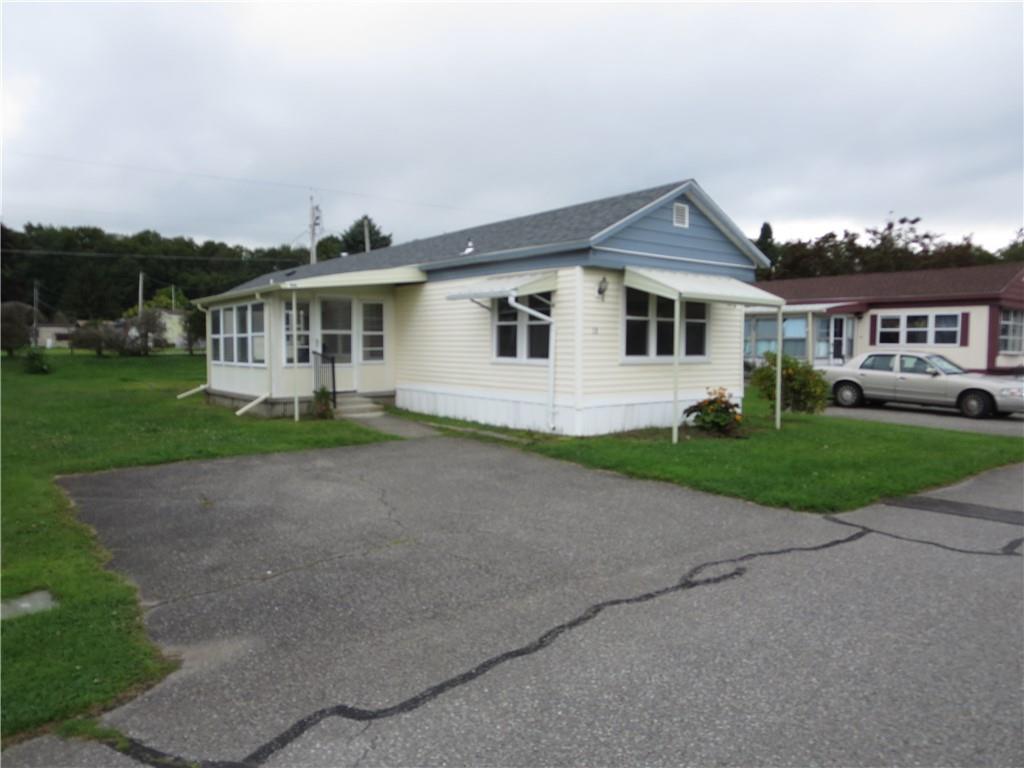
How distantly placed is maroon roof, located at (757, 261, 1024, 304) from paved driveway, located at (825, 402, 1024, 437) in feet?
22.6

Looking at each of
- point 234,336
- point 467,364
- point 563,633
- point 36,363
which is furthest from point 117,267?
point 563,633

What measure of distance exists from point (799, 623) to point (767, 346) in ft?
84.4

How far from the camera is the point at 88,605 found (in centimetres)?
457

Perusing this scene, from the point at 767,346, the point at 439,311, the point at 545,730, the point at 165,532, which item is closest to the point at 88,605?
the point at 165,532

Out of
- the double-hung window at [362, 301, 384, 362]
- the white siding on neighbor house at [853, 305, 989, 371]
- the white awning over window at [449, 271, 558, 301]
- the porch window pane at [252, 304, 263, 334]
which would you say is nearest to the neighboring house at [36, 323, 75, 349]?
the porch window pane at [252, 304, 263, 334]

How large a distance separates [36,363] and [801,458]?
101 feet

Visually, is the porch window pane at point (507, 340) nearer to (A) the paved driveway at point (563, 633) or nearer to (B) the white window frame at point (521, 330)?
(B) the white window frame at point (521, 330)

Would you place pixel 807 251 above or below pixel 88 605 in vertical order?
Result: above

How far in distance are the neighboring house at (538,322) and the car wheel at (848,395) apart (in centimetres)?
525

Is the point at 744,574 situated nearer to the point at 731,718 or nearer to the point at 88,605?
the point at 731,718

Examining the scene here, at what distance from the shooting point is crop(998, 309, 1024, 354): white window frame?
23.2 m

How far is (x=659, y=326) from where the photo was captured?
13.4m

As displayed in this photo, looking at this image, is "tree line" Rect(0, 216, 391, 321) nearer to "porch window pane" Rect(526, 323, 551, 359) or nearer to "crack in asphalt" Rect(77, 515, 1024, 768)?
"porch window pane" Rect(526, 323, 551, 359)

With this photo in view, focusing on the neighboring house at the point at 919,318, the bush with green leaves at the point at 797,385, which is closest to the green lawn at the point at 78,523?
the bush with green leaves at the point at 797,385
